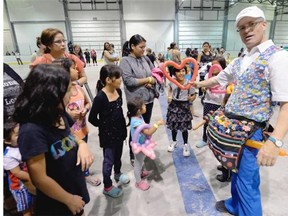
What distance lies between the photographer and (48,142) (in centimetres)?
82

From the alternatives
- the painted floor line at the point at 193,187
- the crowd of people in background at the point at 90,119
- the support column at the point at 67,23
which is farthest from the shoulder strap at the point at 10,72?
the support column at the point at 67,23

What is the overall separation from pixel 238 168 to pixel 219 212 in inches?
21.2

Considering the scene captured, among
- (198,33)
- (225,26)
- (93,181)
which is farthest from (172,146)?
(225,26)

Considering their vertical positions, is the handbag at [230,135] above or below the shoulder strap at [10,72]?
below

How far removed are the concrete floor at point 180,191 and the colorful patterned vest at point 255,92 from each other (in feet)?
3.01

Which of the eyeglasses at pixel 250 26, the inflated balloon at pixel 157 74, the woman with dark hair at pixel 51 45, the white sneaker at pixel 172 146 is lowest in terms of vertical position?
the white sneaker at pixel 172 146

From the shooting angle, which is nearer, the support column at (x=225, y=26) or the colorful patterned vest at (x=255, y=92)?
the colorful patterned vest at (x=255, y=92)

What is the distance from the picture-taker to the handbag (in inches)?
48.7

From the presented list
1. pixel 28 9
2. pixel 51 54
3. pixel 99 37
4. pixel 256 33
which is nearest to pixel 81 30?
pixel 99 37

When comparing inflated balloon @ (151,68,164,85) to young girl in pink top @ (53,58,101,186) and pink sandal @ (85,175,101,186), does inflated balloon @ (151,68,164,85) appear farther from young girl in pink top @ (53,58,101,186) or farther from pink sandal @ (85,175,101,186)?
pink sandal @ (85,175,101,186)

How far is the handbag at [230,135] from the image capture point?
4.06ft

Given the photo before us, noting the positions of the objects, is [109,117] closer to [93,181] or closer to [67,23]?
[93,181]

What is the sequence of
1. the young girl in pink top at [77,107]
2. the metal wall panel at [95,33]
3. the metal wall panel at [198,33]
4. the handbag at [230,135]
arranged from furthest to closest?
the metal wall panel at [198,33] → the metal wall panel at [95,33] → the young girl in pink top at [77,107] → the handbag at [230,135]

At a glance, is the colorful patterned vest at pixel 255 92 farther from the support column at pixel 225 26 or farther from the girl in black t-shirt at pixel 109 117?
the support column at pixel 225 26
